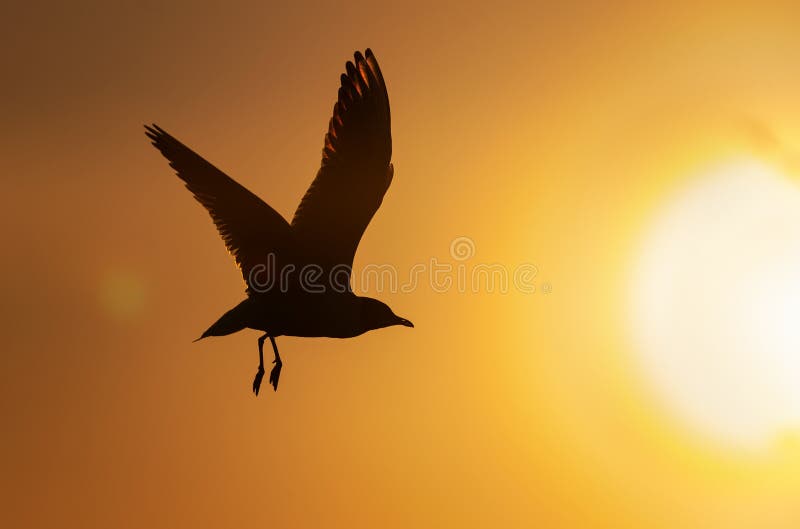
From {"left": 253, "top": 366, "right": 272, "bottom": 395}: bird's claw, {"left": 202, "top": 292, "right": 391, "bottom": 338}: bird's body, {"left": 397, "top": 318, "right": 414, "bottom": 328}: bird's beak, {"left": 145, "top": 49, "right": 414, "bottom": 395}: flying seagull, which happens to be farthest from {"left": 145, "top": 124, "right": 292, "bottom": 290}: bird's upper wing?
{"left": 397, "top": 318, "right": 414, "bottom": 328}: bird's beak

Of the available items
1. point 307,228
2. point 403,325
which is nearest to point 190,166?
point 307,228

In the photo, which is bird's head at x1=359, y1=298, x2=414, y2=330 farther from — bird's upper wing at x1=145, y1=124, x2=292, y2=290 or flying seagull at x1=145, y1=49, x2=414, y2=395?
bird's upper wing at x1=145, y1=124, x2=292, y2=290

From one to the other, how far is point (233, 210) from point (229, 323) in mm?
1987

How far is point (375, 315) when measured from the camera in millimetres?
16156

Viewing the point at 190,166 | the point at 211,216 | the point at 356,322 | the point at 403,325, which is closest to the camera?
the point at 190,166

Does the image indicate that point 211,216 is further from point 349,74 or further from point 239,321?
point 349,74

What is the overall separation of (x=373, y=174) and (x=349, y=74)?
1.46 m

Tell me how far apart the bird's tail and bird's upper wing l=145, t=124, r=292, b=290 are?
0.45 meters

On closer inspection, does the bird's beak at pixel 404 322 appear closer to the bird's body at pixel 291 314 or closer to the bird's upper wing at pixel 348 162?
the bird's body at pixel 291 314

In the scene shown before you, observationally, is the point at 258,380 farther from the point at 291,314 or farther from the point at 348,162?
the point at 348,162

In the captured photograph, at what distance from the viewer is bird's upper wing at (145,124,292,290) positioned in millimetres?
13109

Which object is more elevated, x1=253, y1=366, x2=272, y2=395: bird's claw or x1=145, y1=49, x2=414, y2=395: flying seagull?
x1=145, y1=49, x2=414, y2=395: flying seagull

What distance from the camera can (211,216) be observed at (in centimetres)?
1437

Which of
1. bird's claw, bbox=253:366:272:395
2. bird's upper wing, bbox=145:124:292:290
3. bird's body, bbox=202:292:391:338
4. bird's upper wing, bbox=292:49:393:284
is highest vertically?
bird's upper wing, bbox=292:49:393:284
